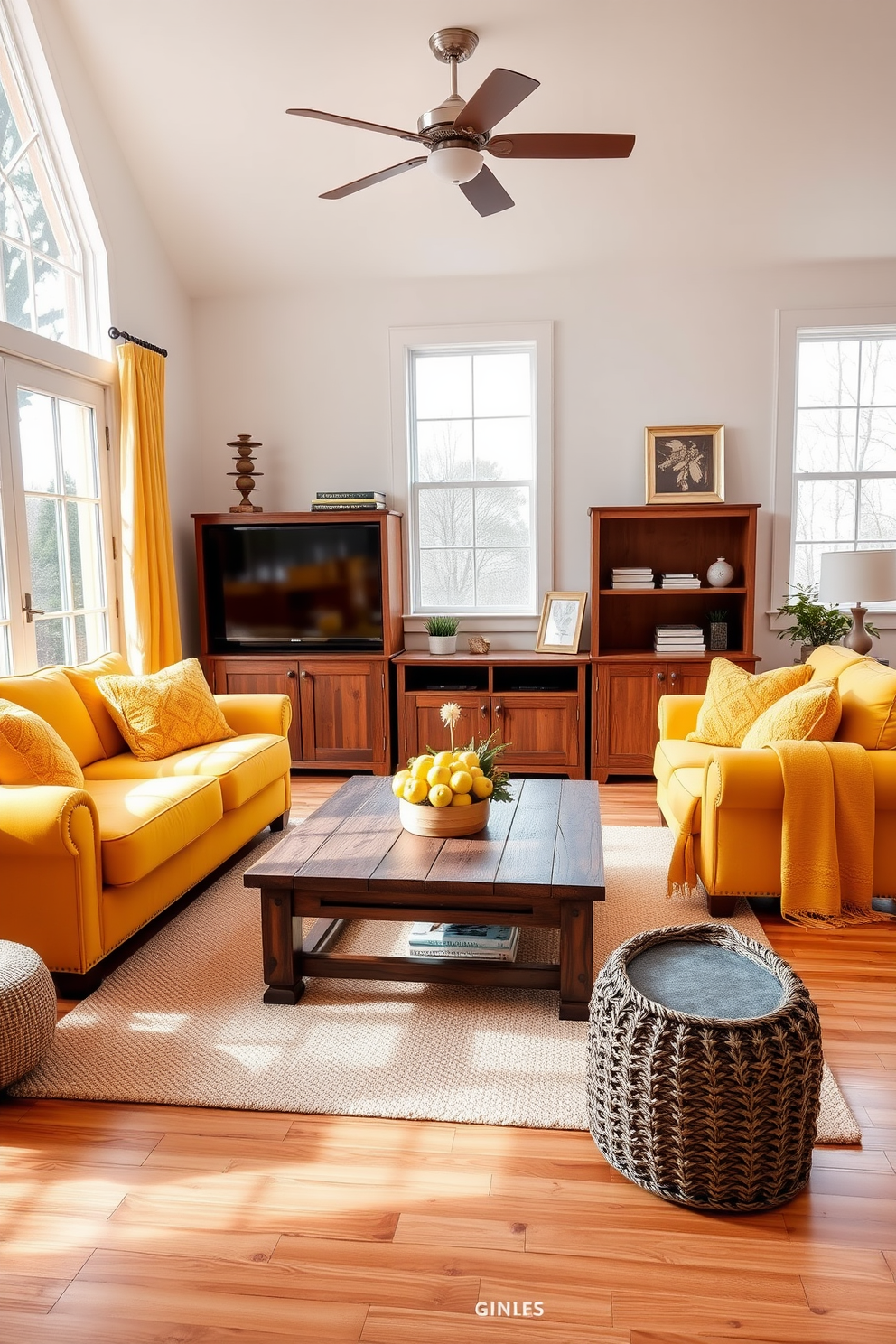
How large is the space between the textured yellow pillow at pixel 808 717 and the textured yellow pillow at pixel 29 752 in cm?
237

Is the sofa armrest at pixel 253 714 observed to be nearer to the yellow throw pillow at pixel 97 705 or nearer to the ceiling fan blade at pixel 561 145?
the yellow throw pillow at pixel 97 705

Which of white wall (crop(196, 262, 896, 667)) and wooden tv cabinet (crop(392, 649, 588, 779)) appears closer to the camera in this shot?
wooden tv cabinet (crop(392, 649, 588, 779))

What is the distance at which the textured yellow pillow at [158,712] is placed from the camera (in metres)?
3.90

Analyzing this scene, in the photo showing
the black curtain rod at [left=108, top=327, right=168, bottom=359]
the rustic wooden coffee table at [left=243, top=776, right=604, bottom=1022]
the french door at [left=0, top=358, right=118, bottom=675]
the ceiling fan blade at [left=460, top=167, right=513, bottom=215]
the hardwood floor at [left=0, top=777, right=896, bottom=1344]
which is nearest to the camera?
the hardwood floor at [left=0, top=777, right=896, bottom=1344]

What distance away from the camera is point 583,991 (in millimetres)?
2658

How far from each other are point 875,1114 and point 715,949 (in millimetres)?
504

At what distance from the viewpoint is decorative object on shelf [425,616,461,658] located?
5.58 m

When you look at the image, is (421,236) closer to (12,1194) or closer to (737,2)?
(737,2)

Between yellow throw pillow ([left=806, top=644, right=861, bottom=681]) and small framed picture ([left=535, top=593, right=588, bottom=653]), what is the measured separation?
1.58 metres

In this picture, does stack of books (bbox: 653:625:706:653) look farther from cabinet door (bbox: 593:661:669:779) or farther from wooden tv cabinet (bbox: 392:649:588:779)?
wooden tv cabinet (bbox: 392:649:588:779)

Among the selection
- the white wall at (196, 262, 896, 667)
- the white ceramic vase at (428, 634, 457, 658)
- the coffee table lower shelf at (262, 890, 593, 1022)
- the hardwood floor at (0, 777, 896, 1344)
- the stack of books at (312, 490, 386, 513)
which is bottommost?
the hardwood floor at (0, 777, 896, 1344)

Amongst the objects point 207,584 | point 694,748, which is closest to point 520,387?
point 207,584

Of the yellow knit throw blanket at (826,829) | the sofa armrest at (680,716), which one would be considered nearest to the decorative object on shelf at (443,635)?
the sofa armrest at (680,716)

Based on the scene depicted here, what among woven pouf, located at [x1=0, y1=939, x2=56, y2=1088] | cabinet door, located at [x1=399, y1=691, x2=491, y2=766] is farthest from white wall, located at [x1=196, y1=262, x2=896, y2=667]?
woven pouf, located at [x1=0, y1=939, x2=56, y2=1088]
